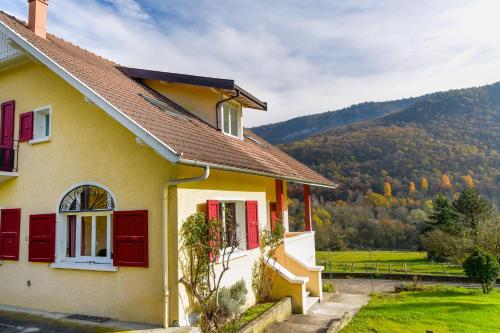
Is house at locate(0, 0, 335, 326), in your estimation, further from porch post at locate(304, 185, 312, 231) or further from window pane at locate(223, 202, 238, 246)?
porch post at locate(304, 185, 312, 231)

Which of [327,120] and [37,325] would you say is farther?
[327,120]

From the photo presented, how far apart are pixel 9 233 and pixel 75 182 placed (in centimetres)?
278

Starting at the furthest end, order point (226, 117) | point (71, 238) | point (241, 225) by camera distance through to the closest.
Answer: point (226, 117) → point (241, 225) → point (71, 238)

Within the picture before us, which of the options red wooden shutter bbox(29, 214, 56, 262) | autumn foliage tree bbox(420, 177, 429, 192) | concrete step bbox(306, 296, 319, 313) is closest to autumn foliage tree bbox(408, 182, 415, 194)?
autumn foliage tree bbox(420, 177, 429, 192)

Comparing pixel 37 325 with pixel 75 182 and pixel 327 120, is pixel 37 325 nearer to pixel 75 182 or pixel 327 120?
pixel 75 182

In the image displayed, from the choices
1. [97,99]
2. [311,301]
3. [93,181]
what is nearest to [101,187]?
[93,181]

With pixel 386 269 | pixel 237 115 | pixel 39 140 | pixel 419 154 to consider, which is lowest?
pixel 386 269

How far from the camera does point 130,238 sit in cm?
838

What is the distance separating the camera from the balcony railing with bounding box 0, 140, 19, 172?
1024 centimetres

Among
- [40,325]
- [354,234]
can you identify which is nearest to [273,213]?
[40,325]

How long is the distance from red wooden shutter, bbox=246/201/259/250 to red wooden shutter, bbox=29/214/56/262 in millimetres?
5092

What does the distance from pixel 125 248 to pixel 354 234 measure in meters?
75.2

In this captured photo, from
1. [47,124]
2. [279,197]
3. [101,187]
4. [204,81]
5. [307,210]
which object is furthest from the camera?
[307,210]

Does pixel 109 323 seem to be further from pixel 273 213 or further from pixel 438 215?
pixel 438 215
